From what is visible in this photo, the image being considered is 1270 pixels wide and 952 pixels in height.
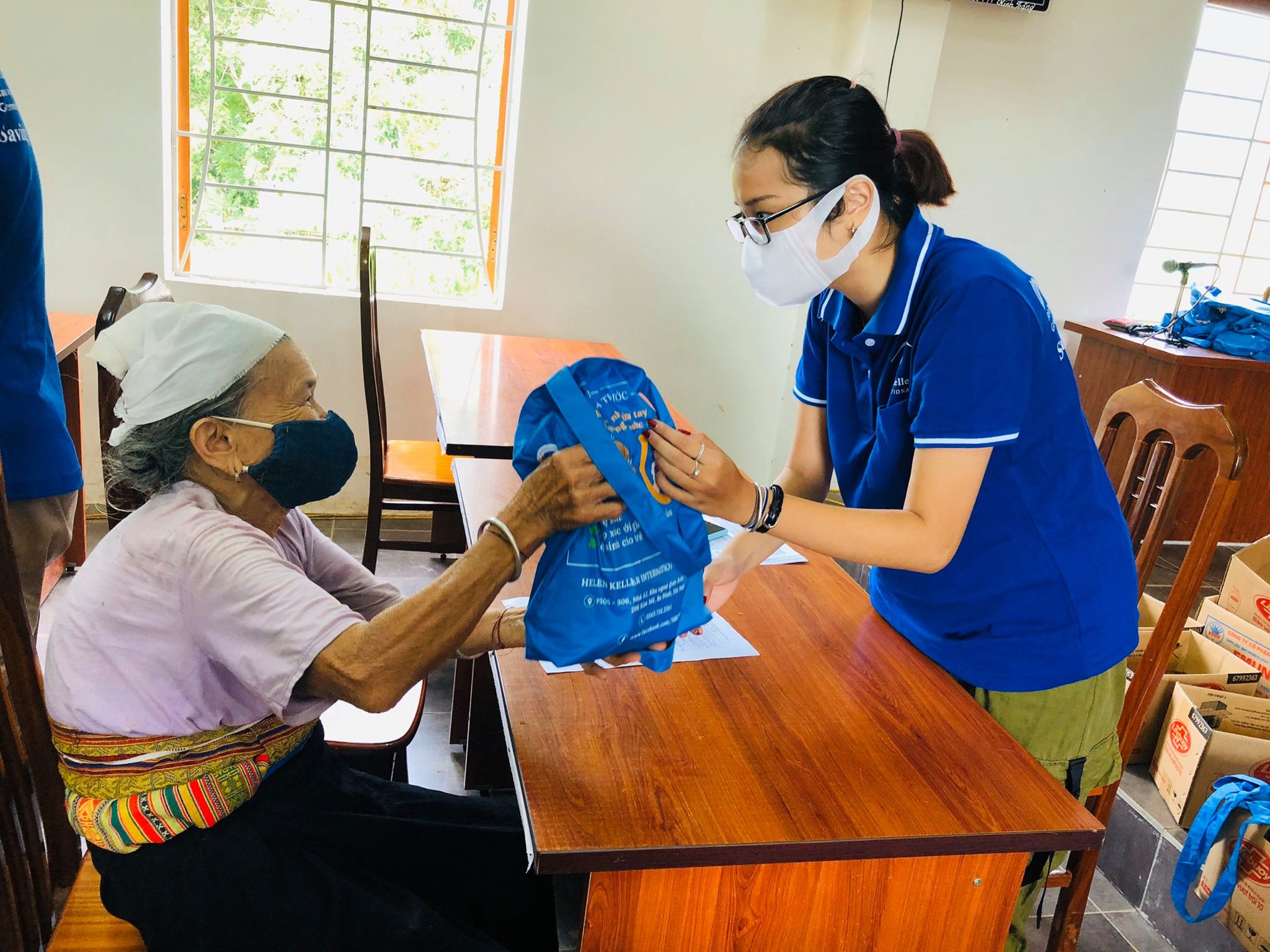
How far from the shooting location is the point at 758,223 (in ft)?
4.43

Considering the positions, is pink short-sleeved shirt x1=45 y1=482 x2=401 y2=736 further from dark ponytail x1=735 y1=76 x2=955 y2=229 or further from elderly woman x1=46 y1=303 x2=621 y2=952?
dark ponytail x1=735 y1=76 x2=955 y2=229

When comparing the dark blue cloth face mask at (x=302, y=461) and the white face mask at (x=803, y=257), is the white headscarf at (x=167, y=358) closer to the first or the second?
the dark blue cloth face mask at (x=302, y=461)

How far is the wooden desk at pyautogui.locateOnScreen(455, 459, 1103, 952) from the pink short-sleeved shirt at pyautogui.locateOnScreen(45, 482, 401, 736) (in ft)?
0.94

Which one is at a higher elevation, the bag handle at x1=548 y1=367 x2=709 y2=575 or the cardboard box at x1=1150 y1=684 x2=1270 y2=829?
the bag handle at x1=548 y1=367 x2=709 y2=575

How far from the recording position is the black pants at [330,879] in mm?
1119

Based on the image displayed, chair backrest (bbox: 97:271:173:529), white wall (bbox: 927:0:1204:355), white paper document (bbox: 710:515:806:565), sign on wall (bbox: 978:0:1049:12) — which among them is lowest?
white paper document (bbox: 710:515:806:565)

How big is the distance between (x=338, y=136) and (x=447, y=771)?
2.47 metres

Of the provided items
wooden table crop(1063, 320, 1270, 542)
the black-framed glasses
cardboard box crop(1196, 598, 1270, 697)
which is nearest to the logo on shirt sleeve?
the black-framed glasses

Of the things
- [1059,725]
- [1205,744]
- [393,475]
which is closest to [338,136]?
[393,475]

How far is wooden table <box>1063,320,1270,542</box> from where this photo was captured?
4105 millimetres

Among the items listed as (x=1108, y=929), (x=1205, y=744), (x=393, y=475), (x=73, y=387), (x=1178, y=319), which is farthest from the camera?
(x=1178, y=319)

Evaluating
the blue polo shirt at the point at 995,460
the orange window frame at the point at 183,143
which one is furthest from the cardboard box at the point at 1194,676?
the orange window frame at the point at 183,143

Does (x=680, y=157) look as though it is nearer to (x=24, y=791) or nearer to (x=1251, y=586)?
(x=1251, y=586)

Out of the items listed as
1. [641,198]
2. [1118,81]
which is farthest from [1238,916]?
[1118,81]
